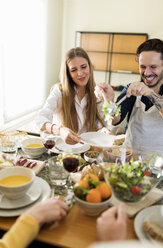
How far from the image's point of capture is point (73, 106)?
6.82ft

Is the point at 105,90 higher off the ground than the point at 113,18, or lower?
lower

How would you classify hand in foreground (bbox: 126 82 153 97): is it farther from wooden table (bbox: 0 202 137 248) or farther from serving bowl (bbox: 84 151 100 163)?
wooden table (bbox: 0 202 137 248)

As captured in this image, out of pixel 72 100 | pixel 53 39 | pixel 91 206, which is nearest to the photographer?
pixel 91 206

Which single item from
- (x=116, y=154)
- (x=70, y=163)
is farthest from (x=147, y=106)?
(x=70, y=163)

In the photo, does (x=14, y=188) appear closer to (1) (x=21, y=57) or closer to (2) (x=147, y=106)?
(2) (x=147, y=106)

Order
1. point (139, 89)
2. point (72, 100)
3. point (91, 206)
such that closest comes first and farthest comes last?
point (91, 206)
point (139, 89)
point (72, 100)

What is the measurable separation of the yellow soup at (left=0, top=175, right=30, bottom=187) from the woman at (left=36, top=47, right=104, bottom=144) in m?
0.93

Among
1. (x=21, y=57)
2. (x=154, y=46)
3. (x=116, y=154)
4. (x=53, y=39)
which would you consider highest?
(x=53, y=39)

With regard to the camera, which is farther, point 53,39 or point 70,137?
point 53,39

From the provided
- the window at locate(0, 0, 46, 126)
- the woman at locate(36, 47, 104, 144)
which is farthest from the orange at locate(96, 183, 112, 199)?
the window at locate(0, 0, 46, 126)

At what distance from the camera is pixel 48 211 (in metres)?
0.76

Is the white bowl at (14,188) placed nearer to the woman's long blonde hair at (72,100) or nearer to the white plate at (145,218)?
the white plate at (145,218)

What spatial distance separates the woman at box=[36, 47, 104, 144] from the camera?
194 cm

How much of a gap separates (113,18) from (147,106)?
312 centimetres
